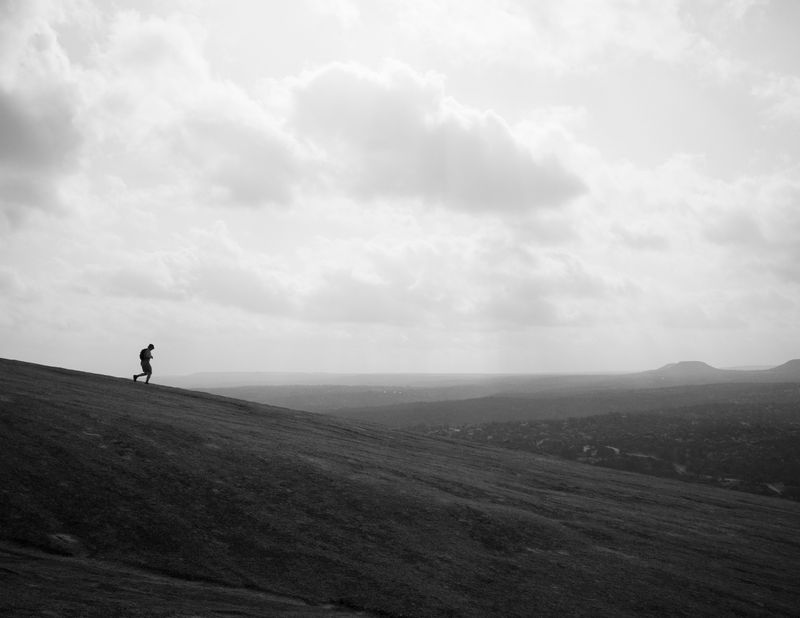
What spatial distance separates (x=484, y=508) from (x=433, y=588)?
26.7ft

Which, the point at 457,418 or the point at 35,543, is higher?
the point at 35,543

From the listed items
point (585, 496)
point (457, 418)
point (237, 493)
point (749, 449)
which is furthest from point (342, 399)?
point (237, 493)

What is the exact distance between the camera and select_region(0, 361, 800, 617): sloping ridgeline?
43.5ft

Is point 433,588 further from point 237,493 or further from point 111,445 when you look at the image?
point 111,445

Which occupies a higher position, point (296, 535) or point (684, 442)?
point (296, 535)

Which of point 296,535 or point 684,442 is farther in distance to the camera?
point 684,442

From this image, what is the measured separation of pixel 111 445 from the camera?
63.4 feet

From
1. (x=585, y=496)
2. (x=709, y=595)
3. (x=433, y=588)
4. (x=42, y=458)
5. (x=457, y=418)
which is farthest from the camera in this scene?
(x=457, y=418)

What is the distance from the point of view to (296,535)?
54.5 feet

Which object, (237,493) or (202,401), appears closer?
(237,493)

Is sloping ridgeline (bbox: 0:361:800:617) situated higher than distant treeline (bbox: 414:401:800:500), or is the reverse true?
sloping ridgeline (bbox: 0:361:800:617)

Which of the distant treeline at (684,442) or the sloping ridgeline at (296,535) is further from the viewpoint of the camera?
the distant treeline at (684,442)

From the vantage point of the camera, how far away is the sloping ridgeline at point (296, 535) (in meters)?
13.3

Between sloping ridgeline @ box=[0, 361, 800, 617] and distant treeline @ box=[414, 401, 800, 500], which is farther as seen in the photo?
distant treeline @ box=[414, 401, 800, 500]
